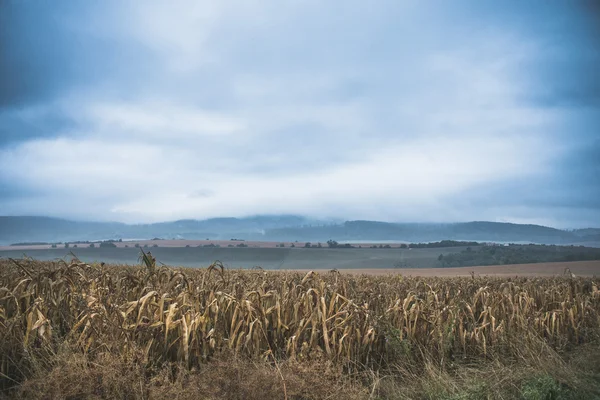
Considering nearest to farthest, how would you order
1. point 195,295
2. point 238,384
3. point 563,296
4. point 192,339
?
point 238,384 < point 192,339 < point 195,295 < point 563,296

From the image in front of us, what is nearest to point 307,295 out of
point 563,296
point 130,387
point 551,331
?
point 130,387

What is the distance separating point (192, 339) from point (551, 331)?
6.37 metres

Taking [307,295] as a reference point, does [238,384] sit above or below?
below

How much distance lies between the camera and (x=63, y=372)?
430 cm

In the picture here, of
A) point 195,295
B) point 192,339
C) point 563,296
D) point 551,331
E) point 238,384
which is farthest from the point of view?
point 563,296

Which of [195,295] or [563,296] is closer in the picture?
[195,295]

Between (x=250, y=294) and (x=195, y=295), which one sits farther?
(x=195, y=295)

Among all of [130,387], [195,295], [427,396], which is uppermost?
[195,295]

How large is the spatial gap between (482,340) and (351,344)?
2.32m

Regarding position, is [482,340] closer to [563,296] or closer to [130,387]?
[563,296]

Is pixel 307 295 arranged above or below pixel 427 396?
above

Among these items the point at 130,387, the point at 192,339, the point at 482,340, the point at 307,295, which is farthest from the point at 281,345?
the point at 482,340

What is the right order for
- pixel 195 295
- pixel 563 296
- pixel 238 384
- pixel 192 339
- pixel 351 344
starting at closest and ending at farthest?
pixel 238 384 → pixel 192 339 → pixel 351 344 → pixel 195 295 → pixel 563 296

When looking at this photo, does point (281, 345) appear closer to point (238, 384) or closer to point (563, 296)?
point (238, 384)
